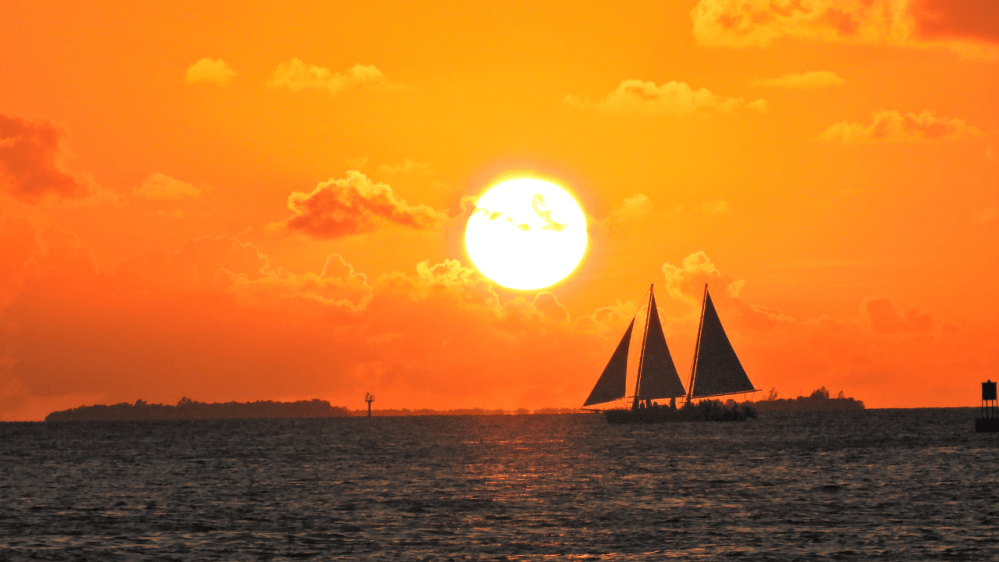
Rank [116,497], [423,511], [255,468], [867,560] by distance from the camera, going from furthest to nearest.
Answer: [255,468] < [116,497] < [423,511] < [867,560]

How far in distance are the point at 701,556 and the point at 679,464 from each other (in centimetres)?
4786

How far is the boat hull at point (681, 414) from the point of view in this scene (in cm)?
16812

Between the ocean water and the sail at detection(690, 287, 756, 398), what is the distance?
203 feet

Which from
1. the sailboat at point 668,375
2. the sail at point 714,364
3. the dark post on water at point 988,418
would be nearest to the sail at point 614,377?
the sailboat at point 668,375

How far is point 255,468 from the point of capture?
309 ft

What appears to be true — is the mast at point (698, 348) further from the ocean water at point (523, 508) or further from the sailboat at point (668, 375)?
the ocean water at point (523, 508)

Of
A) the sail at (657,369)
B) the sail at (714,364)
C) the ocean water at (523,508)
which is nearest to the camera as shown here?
the ocean water at (523,508)

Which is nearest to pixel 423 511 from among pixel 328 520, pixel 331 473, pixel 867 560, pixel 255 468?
pixel 328 520

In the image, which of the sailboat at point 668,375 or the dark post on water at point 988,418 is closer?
the dark post on water at point 988,418

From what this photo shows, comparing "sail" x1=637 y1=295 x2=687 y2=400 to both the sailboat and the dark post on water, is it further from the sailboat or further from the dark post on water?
the dark post on water

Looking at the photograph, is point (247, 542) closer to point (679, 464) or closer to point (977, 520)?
point (977, 520)

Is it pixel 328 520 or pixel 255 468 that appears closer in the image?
pixel 328 520

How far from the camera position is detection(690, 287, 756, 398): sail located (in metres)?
164

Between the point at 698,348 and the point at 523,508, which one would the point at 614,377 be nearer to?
the point at 698,348
